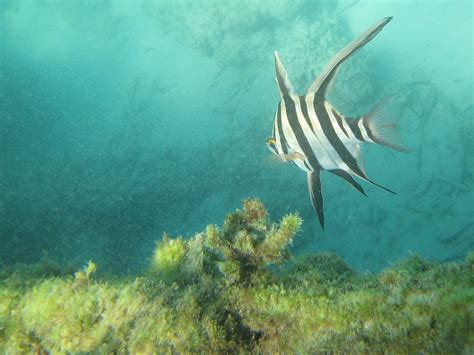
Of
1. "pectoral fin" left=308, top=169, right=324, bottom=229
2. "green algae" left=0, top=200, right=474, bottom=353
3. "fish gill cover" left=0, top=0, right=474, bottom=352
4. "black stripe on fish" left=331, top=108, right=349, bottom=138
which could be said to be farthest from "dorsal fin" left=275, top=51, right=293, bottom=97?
"fish gill cover" left=0, top=0, right=474, bottom=352

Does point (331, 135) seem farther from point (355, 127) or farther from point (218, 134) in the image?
point (218, 134)

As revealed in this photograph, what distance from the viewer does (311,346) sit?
1448mm

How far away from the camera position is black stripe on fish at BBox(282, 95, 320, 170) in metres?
1.90

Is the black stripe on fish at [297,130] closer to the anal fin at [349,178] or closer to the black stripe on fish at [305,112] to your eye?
the black stripe on fish at [305,112]

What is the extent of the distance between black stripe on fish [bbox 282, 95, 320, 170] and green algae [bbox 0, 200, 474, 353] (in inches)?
16.2

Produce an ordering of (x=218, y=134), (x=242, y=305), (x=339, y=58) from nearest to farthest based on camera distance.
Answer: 1. (x=339, y=58)
2. (x=242, y=305)
3. (x=218, y=134)

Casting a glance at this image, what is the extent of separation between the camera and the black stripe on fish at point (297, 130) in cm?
190

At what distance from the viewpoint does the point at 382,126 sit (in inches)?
72.3

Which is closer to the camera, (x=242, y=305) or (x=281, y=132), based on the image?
(x=242, y=305)

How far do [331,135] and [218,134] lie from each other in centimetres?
960

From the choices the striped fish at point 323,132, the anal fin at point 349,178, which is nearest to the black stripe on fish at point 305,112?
the striped fish at point 323,132

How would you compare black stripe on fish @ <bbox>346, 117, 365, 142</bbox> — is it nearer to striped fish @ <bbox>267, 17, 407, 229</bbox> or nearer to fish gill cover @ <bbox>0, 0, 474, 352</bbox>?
striped fish @ <bbox>267, 17, 407, 229</bbox>

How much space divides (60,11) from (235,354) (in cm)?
2369

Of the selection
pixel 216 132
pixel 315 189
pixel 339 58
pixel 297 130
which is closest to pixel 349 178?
pixel 315 189
